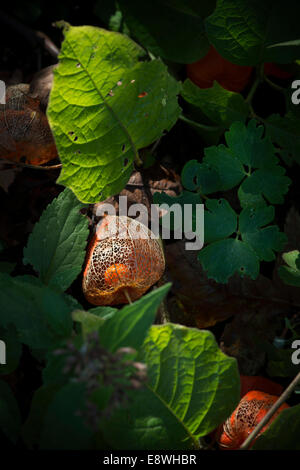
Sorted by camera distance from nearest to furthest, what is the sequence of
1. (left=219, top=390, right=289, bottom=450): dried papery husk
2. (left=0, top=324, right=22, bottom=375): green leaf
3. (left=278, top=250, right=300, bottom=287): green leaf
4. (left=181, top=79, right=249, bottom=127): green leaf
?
(left=0, top=324, right=22, bottom=375): green leaf < (left=219, top=390, right=289, bottom=450): dried papery husk < (left=278, top=250, right=300, bottom=287): green leaf < (left=181, top=79, right=249, bottom=127): green leaf

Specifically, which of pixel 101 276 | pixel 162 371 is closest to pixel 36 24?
pixel 101 276

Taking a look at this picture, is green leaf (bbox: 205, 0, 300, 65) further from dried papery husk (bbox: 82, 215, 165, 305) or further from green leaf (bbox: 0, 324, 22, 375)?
green leaf (bbox: 0, 324, 22, 375)

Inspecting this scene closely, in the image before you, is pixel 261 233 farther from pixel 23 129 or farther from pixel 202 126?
pixel 23 129

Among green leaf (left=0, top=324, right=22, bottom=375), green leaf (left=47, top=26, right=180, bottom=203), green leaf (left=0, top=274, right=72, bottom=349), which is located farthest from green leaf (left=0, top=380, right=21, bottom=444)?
green leaf (left=47, top=26, right=180, bottom=203)

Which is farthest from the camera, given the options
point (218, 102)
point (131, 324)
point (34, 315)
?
point (218, 102)

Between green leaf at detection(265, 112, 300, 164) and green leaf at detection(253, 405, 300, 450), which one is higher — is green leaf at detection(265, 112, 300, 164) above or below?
above

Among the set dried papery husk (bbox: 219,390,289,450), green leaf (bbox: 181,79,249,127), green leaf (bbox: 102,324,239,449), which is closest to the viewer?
green leaf (bbox: 102,324,239,449)

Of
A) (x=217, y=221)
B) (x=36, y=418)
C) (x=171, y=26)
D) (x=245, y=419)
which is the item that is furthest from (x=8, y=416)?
(x=171, y=26)
